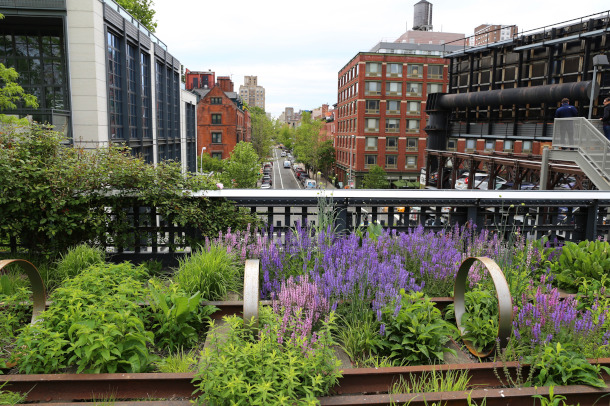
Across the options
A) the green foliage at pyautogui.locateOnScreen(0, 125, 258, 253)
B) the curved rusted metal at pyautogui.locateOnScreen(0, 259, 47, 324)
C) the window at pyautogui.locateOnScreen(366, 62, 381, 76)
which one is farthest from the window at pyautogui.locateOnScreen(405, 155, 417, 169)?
the curved rusted metal at pyautogui.locateOnScreen(0, 259, 47, 324)

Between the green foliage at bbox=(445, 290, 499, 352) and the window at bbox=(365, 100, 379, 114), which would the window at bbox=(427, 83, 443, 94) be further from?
the green foliage at bbox=(445, 290, 499, 352)

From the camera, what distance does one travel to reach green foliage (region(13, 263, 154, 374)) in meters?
3.03

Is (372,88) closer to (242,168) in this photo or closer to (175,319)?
(242,168)

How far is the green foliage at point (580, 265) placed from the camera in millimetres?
4907

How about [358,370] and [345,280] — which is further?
[345,280]

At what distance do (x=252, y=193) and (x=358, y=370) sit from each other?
131 inches

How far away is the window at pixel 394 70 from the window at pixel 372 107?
4.89 m

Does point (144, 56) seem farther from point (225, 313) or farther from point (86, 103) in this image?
point (225, 313)

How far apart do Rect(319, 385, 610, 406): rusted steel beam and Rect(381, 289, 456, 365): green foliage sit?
49cm

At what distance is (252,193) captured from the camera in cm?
594

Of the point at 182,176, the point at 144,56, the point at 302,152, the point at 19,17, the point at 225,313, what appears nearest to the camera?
the point at 225,313

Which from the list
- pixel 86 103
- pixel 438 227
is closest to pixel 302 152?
pixel 86 103

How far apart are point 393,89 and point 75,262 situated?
228ft

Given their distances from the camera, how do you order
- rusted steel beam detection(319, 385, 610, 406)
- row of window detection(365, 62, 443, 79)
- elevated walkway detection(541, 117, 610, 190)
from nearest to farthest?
rusted steel beam detection(319, 385, 610, 406) < elevated walkway detection(541, 117, 610, 190) < row of window detection(365, 62, 443, 79)
